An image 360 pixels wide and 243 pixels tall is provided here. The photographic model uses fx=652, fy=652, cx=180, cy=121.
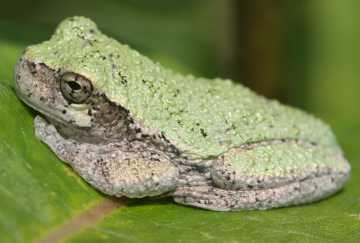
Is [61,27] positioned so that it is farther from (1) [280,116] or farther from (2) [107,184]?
(1) [280,116]

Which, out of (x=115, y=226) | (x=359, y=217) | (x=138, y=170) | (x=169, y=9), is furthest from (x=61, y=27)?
(x=169, y=9)

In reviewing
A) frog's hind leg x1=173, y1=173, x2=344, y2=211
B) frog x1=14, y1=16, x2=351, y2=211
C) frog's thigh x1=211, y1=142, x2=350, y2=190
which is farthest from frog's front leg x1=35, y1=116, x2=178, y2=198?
frog's thigh x1=211, y1=142, x2=350, y2=190

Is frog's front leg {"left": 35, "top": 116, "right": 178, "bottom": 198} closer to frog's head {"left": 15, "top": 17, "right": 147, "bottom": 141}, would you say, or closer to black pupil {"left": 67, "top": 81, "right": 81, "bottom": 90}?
frog's head {"left": 15, "top": 17, "right": 147, "bottom": 141}

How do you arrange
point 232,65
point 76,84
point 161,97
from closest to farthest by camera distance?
point 76,84 → point 161,97 → point 232,65

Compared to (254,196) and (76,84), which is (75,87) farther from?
(254,196)

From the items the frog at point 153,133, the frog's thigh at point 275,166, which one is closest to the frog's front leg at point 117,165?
the frog at point 153,133

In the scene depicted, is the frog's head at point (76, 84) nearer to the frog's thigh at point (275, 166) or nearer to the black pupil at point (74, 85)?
the black pupil at point (74, 85)

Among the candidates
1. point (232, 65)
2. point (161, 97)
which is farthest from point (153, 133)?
point (232, 65)
